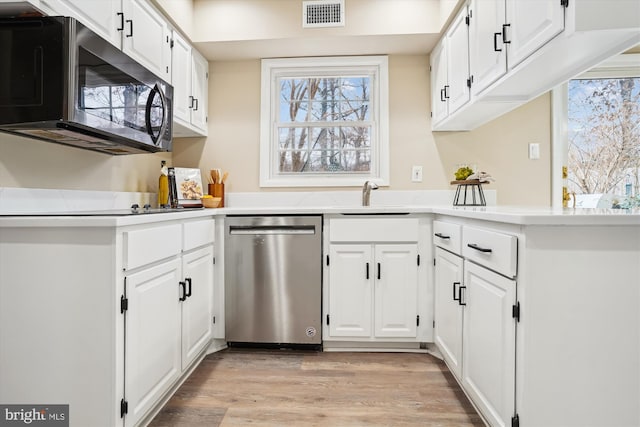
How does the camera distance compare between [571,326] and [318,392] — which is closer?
[571,326]

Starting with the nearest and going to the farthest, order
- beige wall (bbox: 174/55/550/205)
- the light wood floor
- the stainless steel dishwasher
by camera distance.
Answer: the light wood floor
the stainless steel dishwasher
beige wall (bbox: 174/55/550/205)

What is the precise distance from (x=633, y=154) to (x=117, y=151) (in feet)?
11.0

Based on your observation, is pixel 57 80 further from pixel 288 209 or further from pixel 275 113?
pixel 275 113

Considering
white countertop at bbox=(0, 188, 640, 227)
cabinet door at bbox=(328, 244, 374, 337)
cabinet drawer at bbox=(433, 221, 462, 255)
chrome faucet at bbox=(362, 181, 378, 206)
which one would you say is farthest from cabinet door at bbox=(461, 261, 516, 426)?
chrome faucet at bbox=(362, 181, 378, 206)

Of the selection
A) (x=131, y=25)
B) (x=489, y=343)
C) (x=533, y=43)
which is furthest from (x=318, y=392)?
(x=131, y=25)

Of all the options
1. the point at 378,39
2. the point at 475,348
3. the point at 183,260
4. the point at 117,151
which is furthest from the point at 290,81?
the point at 475,348

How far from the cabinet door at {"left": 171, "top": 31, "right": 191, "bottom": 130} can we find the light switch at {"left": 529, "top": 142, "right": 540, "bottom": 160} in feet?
8.53

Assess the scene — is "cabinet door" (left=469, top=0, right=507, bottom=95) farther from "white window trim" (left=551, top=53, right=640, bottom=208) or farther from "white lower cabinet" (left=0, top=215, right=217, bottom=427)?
"white lower cabinet" (left=0, top=215, right=217, bottom=427)

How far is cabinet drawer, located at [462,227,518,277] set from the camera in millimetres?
1268

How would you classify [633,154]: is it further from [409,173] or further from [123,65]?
[123,65]

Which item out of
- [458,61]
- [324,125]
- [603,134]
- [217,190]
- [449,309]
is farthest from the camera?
[324,125]

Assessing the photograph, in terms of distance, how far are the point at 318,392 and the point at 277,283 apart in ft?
2.38

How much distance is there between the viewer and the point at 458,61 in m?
2.30

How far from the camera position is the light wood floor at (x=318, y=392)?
64.7 inches
